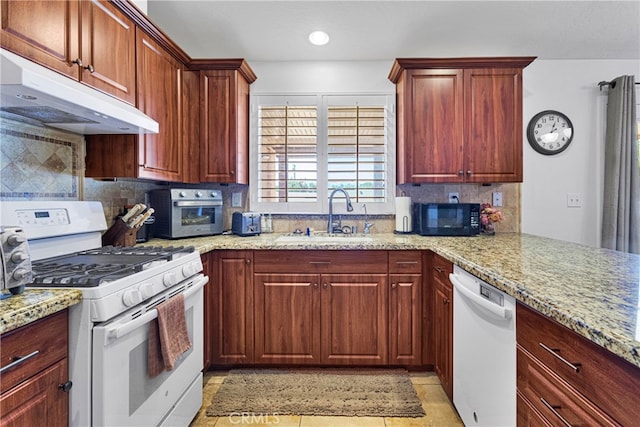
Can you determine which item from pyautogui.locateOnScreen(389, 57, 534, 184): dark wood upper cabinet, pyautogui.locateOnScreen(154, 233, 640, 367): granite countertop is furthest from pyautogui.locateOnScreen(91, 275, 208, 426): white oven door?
pyautogui.locateOnScreen(389, 57, 534, 184): dark wood upper cabinet

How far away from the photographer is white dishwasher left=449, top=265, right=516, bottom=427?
3.70 ft

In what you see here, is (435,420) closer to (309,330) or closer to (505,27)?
(309,330)

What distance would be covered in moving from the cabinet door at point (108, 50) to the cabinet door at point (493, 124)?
7.40 feet

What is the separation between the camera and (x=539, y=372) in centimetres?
96

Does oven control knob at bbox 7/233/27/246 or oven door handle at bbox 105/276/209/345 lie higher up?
oven control knob at bbox 7/233/27/246

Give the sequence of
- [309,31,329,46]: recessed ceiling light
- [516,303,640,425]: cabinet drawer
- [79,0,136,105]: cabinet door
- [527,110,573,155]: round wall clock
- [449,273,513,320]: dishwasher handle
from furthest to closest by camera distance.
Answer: [527,110,573,155]: round wall clock < [309,31,329,46]: recessed ceiling light < [79,0,136,105]: cabinet door < [449,273,513,320]: dishwasher handle < [516,303,640,425]: cabinet drawer

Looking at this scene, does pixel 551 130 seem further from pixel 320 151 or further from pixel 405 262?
pixel 320 151

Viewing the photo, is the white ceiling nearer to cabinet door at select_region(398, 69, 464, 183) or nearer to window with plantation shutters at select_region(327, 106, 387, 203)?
cabinet door at select_region(398, 69, 464, 183)

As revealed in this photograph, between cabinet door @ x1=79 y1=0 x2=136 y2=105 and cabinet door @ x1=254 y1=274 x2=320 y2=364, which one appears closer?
cabinet door @ x1=79 y1=0 x2=136 y2=105

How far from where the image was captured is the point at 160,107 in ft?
6.79

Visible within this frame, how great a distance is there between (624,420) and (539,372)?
0.30 metres

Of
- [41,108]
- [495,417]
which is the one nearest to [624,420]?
[495,417]

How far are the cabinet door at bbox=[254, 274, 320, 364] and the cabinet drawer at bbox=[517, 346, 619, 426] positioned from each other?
1297mm

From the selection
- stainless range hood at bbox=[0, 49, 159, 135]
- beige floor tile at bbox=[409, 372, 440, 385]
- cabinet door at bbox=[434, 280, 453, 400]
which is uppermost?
stainless range hood at bbox=[0, 49, 159, 135]
